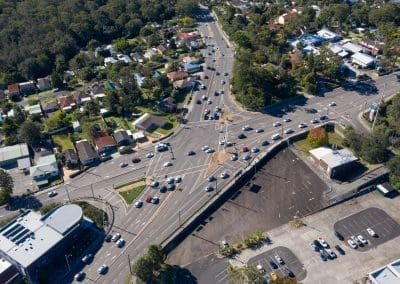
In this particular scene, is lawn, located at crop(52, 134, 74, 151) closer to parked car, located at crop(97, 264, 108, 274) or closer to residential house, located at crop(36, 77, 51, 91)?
residential house, located at crop(36, 77, 51, 91)

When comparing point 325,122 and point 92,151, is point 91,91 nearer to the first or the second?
point 92,151

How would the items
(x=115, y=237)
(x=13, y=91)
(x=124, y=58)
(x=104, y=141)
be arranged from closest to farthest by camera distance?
(x=115, y=237), (x=104, y=141), (x=13, y=91), (x=124, y=58)

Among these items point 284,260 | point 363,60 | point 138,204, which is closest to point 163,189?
point 138,204

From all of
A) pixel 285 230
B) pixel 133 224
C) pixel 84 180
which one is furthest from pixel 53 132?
pixel 285 230

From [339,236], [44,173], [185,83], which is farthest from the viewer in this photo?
[185,83]

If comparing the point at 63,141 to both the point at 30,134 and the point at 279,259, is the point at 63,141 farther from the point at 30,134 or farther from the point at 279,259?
the point at 279,259

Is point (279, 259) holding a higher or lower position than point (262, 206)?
lower
